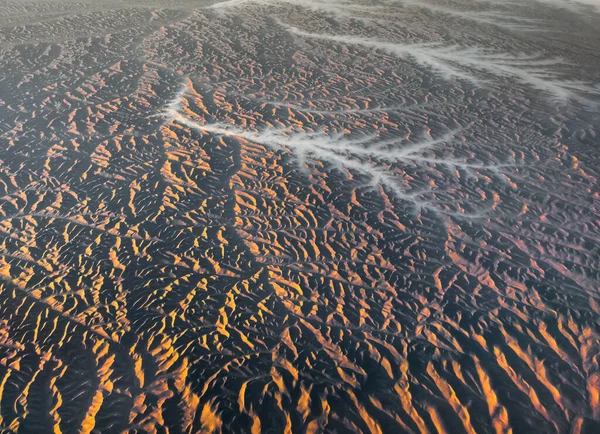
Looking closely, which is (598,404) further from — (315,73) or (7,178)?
(315,73)

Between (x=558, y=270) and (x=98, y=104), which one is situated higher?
(x=558, y=270)

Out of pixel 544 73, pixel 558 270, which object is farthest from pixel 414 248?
pixel 544 73

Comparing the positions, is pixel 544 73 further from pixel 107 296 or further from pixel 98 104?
pixel 107 296

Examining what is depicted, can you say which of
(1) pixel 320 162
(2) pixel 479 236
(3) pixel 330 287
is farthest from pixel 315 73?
(3) pixel 330 287

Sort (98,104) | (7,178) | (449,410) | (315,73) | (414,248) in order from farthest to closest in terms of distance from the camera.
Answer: (315,73)
(98,104)
(7,178)
(414,248)
(449,410)

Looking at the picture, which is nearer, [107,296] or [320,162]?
[107,296]

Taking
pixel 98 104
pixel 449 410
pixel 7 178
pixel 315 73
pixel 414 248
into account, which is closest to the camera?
pixel 449 410
